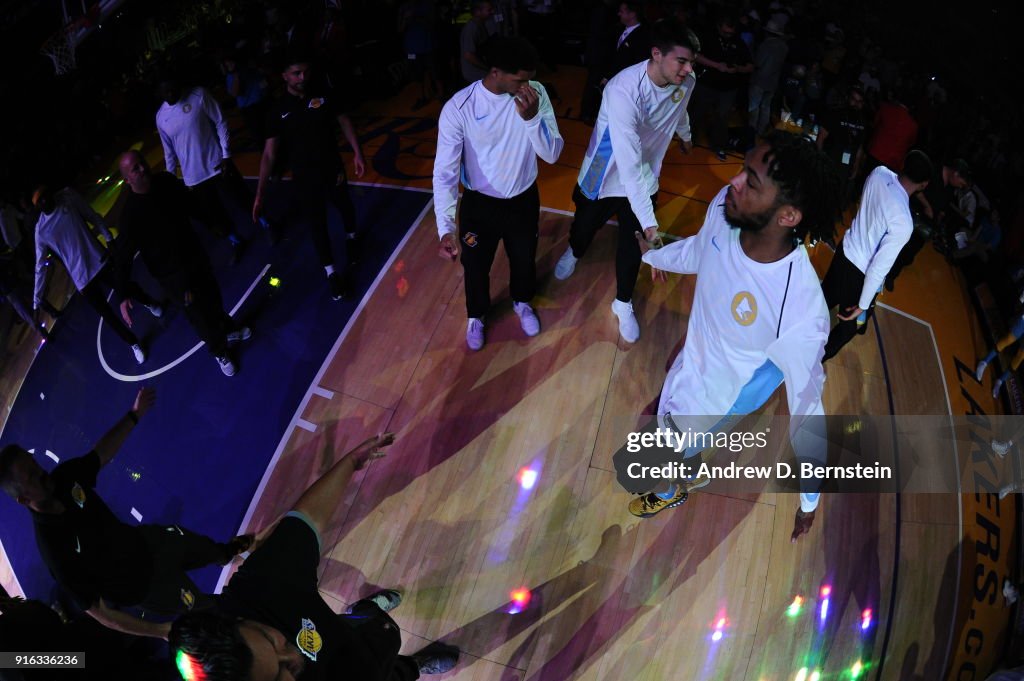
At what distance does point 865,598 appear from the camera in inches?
150

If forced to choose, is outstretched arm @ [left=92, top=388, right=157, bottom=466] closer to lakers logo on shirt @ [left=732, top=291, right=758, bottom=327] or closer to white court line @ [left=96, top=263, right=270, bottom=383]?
white court line @ [left=96, top=263, right=270, bottom=383]

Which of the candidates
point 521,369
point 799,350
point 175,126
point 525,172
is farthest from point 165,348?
point 799,350

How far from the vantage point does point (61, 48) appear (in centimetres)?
691

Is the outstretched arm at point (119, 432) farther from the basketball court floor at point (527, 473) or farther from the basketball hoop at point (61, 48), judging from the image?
the basketball hoop at point (61, 48)

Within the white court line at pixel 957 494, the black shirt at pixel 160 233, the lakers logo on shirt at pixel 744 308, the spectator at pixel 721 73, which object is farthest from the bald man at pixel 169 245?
the white court line at pixel 957 494

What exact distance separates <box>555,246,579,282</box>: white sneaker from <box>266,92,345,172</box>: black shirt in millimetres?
1897

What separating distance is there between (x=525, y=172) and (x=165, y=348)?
10.8 ft

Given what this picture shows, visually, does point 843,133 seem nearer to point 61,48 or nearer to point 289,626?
point 289,626

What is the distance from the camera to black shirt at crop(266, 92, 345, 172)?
4457 mm

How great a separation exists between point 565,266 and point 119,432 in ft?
10.6

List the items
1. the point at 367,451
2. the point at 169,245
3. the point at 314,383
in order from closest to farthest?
the point at 367,451 → the point at 169,245 → the point at 314,383

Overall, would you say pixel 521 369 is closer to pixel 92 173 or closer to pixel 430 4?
pixel 430 4

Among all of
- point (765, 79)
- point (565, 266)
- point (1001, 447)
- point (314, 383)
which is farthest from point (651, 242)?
point (765, 79)

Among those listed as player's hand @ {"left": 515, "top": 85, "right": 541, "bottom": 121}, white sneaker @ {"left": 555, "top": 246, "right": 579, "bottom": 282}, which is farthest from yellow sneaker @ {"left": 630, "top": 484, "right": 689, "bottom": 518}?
player's hand @ {"left": 515, "top": 85, "right": 541, "bottom": 121}
